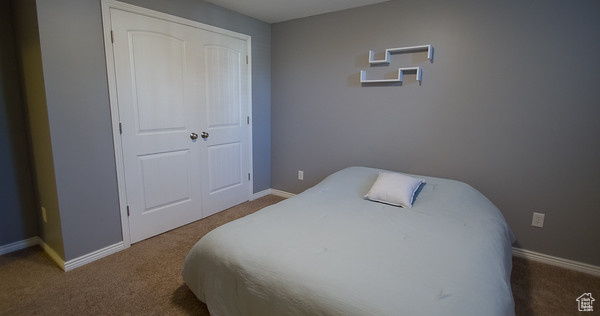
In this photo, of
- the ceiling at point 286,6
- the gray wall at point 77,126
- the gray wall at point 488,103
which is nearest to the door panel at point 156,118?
the gray wall at point 77,126

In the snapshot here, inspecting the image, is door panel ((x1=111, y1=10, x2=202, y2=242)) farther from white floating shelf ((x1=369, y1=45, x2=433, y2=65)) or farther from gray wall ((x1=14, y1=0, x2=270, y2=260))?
white floating shelf ((x1=369, y1=45, x2=433, y2=65))

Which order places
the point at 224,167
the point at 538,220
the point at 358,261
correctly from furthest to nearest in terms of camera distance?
Result: the point at 224,167
the point at 538,220
the point at 358,261

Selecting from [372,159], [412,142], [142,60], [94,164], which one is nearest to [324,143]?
[372,159]

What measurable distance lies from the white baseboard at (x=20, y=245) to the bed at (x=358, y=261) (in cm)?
173

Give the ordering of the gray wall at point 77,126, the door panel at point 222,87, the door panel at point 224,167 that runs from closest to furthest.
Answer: the gray wall at point 77,126 → the door panel at point 222,87 → the door panel at point 224,167

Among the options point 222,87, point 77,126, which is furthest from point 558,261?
point 77,126

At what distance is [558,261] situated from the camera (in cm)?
225

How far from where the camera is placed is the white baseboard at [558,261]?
2.15m

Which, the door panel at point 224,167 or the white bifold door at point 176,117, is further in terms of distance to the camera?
the door panel at point 224,167

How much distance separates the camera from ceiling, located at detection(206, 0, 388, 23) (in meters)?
2.73

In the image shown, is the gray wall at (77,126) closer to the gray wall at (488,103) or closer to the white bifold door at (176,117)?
the white bifold door at (176,117)

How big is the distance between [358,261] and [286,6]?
8.33 ft
